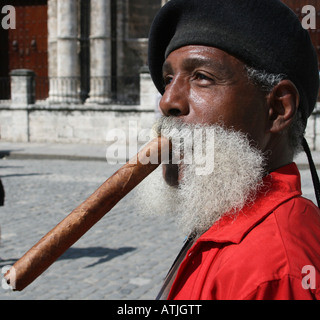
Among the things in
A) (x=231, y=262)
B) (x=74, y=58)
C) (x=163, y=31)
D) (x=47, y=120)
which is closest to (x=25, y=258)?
(x=231, y=262)

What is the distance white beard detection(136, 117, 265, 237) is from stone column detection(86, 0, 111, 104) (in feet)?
61.8

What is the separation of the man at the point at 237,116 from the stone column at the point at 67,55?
18710mm

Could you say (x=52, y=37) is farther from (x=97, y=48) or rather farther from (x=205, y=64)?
(x=205, y=64)

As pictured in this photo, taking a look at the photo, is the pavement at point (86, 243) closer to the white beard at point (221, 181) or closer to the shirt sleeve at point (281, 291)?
the white beard at point (221, 181)

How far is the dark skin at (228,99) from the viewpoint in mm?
1590

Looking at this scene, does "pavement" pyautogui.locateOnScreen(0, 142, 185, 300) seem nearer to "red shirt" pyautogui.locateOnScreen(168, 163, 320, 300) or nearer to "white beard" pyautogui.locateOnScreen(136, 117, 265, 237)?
"white beard" pyautogui.locateOnScreen(136, 117, 265, 237)

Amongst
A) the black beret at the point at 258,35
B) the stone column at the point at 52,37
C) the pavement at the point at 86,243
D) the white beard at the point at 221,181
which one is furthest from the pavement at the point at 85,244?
the stone column at the point at 52,37

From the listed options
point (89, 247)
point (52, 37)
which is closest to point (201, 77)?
point (89, 247)

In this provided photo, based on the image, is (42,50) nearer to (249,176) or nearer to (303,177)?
(303,177)

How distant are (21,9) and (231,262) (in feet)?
77.2

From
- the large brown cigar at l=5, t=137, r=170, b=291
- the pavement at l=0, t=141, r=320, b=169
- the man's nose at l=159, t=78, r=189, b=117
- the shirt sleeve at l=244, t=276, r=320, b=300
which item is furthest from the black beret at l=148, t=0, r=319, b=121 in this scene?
the pavement at l=0, t=141, r=320, b=169

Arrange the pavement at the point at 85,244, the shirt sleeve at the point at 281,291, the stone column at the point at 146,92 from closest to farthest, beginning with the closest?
the shirt sleeve at the point at 281,291 < the pavement at the point at 85,244 < the stone column at the point at 146,92

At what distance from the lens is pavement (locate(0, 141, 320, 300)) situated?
501cm

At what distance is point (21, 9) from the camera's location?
23.2 meters
